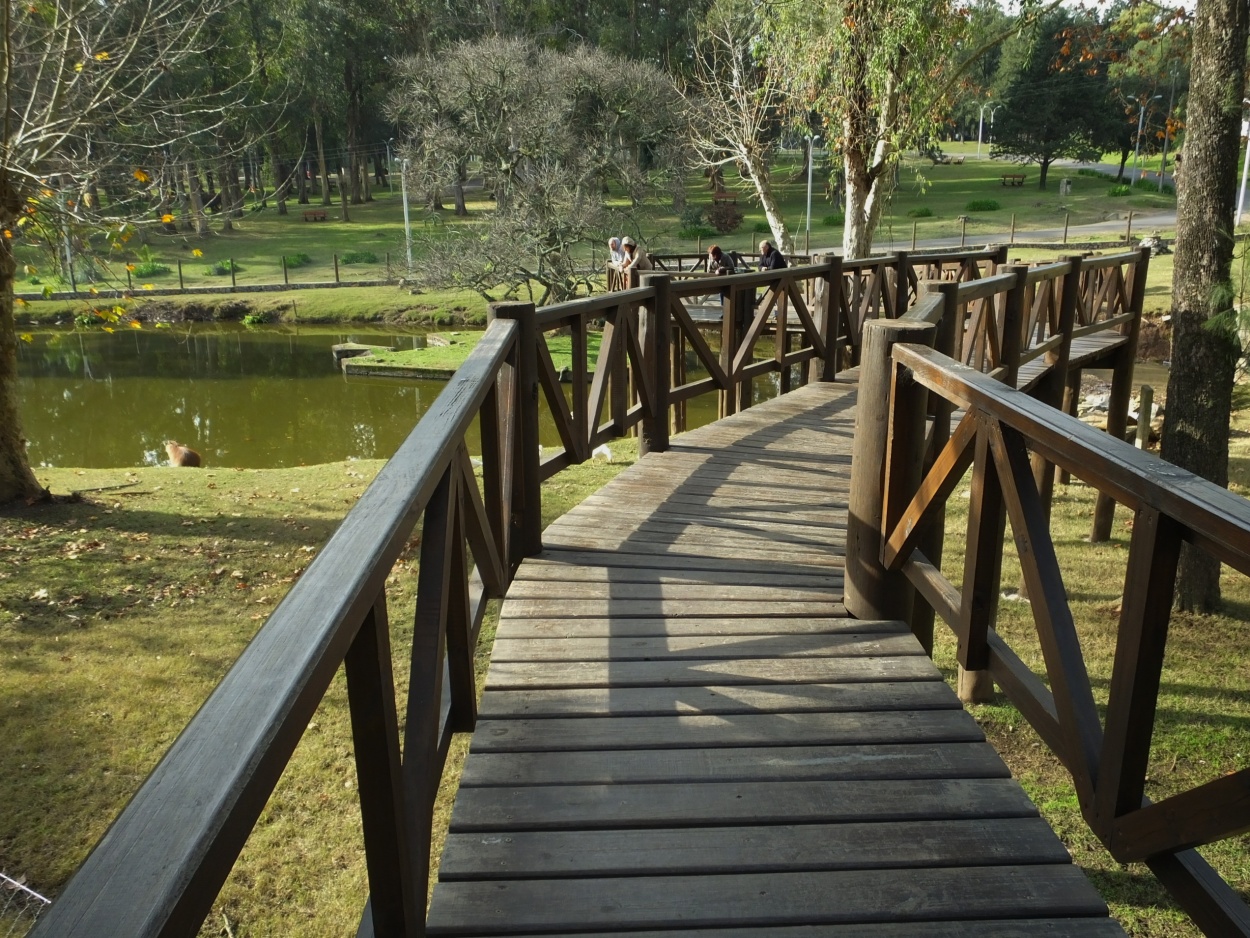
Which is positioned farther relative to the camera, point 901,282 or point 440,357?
point 440,357

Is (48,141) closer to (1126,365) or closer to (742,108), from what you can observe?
(1126,365)

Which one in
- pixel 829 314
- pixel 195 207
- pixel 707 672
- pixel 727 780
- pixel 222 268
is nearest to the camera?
pixel 727 780

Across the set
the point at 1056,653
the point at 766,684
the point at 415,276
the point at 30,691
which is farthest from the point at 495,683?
the point at 415,276

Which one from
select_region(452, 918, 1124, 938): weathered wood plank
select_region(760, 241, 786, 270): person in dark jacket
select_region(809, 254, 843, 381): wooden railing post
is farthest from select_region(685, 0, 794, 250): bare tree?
select_region(452, 918, 1124, 938): weathered wood plank

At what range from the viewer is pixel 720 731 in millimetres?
3184

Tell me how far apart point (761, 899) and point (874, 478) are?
1918 millimetres

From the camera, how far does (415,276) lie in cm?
2775

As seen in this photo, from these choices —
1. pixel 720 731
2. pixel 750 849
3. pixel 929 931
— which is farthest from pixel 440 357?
pixel 929 931

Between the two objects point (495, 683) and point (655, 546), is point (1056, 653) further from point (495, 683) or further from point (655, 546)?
point (655, 546)

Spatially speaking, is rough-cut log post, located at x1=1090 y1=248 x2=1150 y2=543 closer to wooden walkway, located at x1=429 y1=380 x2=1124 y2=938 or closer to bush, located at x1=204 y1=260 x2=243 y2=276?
wooden walkway, located at x1=429 y1=380 x2=1124 y2=938

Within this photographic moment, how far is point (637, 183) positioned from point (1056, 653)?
96.3ft

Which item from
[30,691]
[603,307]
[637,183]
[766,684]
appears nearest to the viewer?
[766,684]

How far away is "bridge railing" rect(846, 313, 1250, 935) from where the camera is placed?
2053 millimetres

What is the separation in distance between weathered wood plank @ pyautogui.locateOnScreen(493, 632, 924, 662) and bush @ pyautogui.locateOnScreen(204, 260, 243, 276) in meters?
39.3
